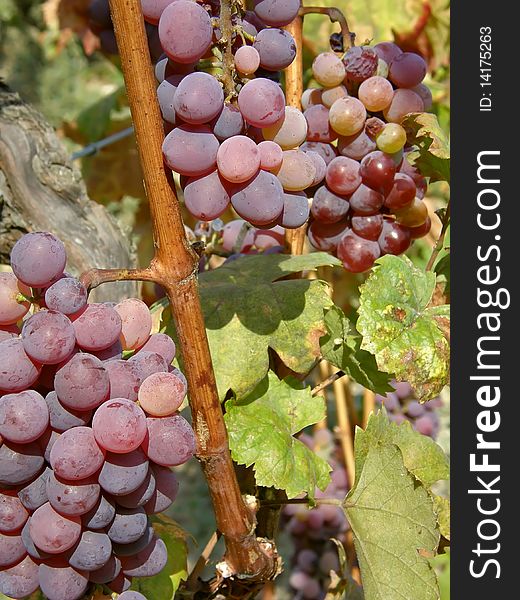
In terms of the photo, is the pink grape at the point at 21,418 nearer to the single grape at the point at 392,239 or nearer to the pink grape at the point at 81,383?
the pink grape at the point at 81,383

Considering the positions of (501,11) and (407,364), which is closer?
(407,364)

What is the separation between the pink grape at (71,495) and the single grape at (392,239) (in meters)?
0.48

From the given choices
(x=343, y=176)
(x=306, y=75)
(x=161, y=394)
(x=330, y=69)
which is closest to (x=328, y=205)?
(x=343, y=176)

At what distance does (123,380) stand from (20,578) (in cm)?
19

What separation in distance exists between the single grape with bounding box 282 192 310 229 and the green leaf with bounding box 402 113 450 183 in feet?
0.78

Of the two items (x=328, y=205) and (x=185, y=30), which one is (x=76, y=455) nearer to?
(x=185, y=30)

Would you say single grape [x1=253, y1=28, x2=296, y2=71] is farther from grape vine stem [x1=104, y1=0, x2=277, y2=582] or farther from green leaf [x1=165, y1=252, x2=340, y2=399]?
green leaf [x1=165, y1=252, x2=340, y2=399]

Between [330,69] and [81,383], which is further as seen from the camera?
[330,69]

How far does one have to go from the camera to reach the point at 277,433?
2.55 feet

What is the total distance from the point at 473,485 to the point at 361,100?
0.47 metres

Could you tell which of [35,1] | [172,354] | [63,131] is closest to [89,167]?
[63,131]

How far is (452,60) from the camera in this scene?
1045mm

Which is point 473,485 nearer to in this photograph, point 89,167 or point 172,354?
point 172,354

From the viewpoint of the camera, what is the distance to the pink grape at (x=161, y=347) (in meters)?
0.63
